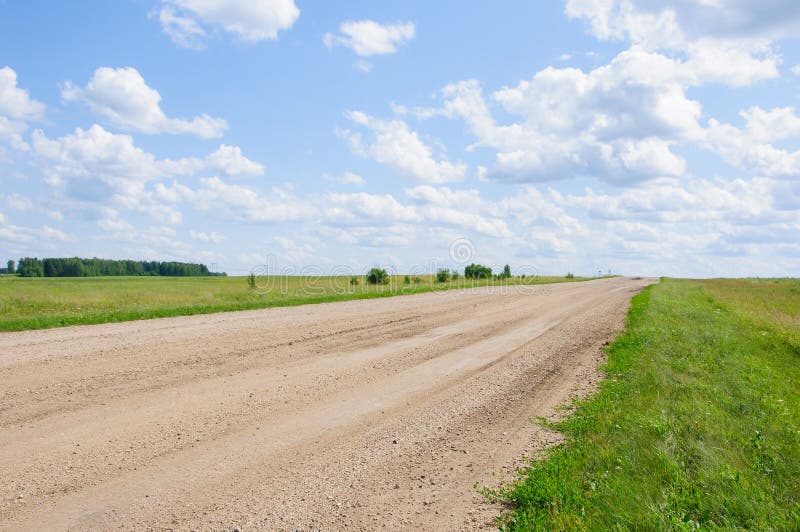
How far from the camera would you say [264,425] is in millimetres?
6426

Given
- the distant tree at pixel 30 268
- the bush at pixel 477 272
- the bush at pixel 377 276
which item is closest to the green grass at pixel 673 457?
the bush at pixel 377 276

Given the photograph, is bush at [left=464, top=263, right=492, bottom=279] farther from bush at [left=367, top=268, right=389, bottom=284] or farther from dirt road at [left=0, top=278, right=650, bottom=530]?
dirt road at [left=0, top=278, right=650, bottom=530]

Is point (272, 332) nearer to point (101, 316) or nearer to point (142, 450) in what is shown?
point (101, 316)

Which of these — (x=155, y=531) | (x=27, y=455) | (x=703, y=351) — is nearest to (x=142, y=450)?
(x=27, y=455)

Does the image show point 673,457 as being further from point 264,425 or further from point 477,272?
point 477,272

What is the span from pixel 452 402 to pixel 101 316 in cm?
1316

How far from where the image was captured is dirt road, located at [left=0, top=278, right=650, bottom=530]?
4.42m

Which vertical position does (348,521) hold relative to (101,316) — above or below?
below

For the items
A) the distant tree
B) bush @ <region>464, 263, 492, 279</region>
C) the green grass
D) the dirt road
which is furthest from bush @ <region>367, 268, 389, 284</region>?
the distant tree

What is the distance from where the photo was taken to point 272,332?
44.0 ft

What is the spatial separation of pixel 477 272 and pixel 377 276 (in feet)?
65.3

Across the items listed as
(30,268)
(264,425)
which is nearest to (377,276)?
(264,425)

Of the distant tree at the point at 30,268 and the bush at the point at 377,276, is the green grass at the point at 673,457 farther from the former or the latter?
Result: the distant tree at the point at 30,268

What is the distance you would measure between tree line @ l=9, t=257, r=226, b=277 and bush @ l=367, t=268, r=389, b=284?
307 ft
